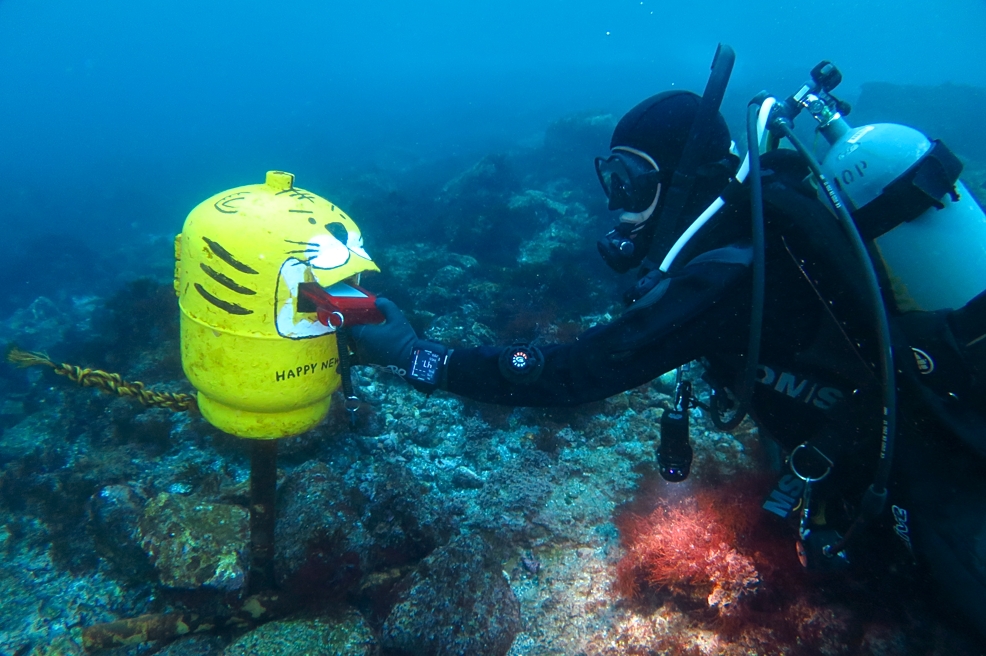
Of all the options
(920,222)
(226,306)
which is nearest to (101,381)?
(226,306)

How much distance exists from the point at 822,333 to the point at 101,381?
3318mm

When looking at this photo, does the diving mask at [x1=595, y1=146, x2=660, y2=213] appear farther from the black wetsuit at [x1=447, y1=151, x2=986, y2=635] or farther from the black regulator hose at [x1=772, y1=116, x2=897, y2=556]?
the black regulator hose at [x1=772, y1=116, x2=897, y2=556]

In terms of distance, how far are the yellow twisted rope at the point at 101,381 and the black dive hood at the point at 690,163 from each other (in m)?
2.57

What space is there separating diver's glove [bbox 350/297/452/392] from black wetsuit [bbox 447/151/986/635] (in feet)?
0.27

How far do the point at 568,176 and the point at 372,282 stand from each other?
1452cm

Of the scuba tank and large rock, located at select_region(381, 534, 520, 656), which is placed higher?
the scuba tank

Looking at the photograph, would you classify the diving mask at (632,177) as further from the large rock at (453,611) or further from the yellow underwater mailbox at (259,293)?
the large rock at (453,611)

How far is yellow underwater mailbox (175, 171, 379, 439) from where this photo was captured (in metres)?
1.80

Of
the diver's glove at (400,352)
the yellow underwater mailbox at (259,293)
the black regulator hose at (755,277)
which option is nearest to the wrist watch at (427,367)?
the diver's glove at (400,352)

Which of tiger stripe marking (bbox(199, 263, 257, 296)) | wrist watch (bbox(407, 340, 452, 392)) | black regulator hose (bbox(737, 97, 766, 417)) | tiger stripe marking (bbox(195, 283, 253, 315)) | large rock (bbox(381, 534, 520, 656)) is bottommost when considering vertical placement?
large rock (bbox(381, 534, 520, 656))

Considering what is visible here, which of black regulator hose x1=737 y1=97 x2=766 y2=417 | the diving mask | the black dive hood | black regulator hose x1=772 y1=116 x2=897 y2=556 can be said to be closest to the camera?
black regulator hose x1=772 y1=116 x2=897 y2=556

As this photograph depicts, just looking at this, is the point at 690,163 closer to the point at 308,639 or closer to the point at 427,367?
the point at 427,367

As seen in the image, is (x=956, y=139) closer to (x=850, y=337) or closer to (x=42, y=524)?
(x=850, y=337)

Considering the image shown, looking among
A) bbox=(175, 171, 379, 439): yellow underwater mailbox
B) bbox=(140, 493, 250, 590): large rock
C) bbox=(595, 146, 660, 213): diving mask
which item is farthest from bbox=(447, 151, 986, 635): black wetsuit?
bbox=(140, 493, 250, 590): large rock
